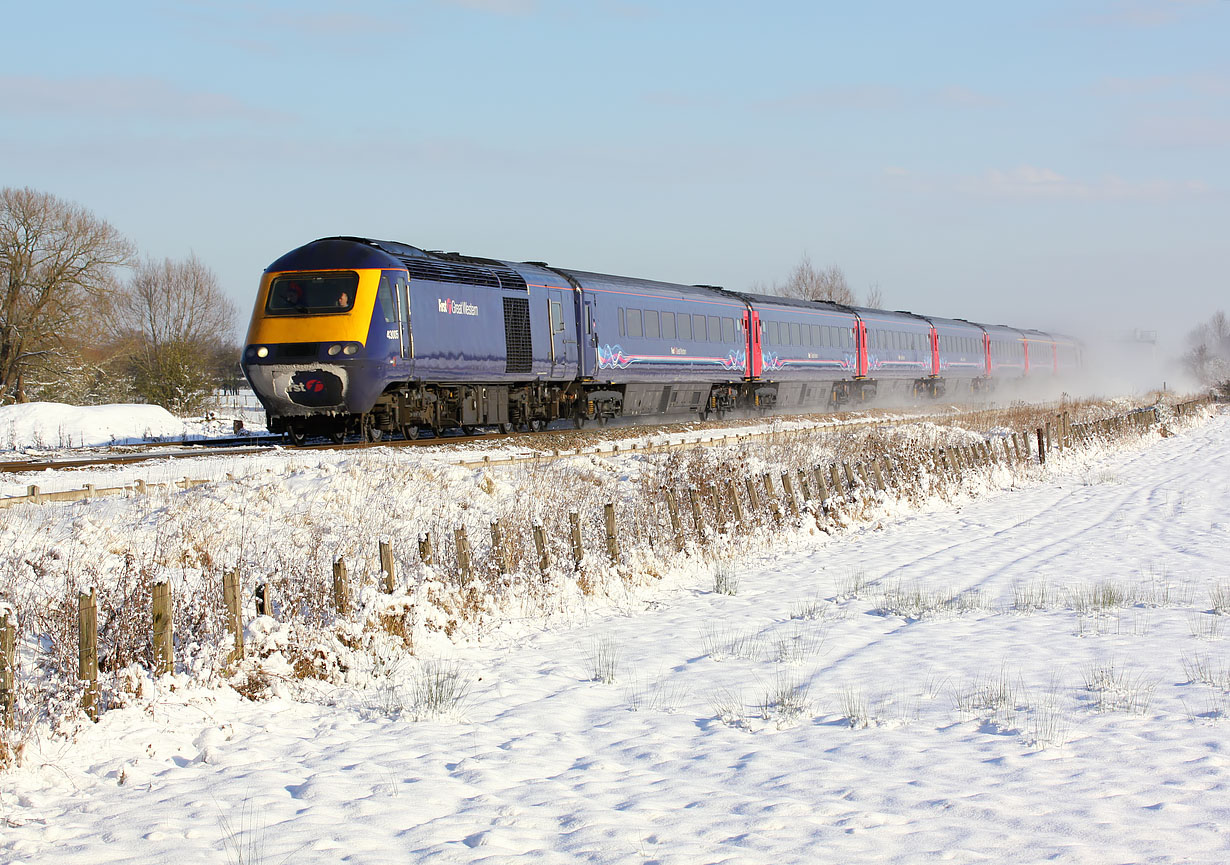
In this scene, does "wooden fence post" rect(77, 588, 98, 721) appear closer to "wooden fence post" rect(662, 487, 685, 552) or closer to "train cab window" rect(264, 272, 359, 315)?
"wooden fence post" rect(662, 487, 685, 552)

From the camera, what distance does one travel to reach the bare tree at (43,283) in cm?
4069

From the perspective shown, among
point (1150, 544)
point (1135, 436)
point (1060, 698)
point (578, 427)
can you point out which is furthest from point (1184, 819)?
point (1135, 436)

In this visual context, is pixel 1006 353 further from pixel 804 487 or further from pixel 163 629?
pixel 163 629

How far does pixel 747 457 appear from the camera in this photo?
17594 mm

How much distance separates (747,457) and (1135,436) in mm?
17784

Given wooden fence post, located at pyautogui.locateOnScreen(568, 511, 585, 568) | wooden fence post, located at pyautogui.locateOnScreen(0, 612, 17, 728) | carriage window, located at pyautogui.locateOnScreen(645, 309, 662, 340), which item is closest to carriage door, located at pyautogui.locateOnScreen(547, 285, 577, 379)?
carriage window, located at pyautogui.locateOnScreen(645, 309, 662, 340)

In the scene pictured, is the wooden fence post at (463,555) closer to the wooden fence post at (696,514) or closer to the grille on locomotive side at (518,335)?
the wooden fence post at (696,514)

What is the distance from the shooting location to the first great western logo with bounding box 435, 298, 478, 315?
62.4 feet

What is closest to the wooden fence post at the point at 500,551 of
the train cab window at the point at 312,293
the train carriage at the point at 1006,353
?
the train cab window at the point at 312,293

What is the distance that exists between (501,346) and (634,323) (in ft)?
18.1

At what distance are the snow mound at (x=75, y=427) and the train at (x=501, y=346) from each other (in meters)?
6.82

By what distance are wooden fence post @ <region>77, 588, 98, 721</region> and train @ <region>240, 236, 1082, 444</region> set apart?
37.5ft

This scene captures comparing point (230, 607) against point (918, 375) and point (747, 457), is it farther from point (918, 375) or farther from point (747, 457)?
point (918, 375)

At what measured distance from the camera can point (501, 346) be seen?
20500 millimetres
